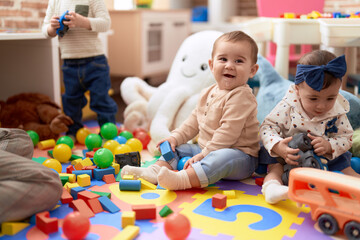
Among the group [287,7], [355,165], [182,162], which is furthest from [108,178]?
[287,7]

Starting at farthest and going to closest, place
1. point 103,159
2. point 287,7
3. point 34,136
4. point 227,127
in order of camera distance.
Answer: point 287,7, point 34,136, point 103,159, point 227,127

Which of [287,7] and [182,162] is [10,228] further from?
[287,7]

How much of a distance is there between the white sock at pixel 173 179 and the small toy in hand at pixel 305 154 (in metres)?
0.30

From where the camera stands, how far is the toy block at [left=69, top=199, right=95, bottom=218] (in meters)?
1.09

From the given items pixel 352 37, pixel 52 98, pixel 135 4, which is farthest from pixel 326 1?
pixel 135 4

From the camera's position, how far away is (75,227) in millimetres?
924

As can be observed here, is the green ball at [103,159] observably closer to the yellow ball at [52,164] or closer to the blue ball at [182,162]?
the yellow ball at [52,164]

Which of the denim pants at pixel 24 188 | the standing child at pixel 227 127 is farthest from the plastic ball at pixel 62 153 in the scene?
the denim pants at pixel 24 188

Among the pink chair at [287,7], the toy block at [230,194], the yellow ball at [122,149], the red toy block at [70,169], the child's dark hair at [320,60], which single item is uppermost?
the pink chair at [287,7]

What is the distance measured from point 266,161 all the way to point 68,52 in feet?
3.03

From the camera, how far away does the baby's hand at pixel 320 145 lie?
1.23 metres

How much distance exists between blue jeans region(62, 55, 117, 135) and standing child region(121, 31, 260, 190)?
1.83ft

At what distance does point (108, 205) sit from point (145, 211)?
124 millimetres

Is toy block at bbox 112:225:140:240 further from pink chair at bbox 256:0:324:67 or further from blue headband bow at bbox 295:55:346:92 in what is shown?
pink chair at bbox 256:0:324:67
